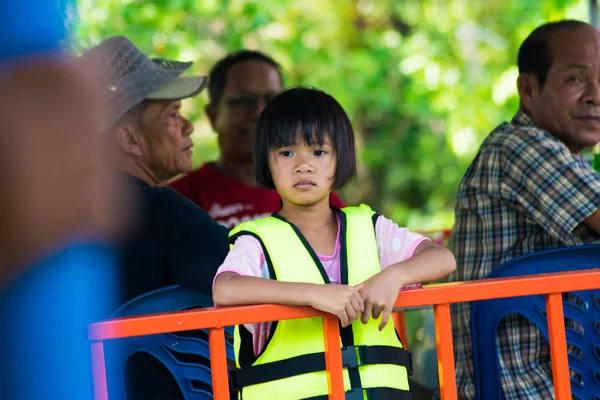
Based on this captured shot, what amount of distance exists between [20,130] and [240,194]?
2.95 metres

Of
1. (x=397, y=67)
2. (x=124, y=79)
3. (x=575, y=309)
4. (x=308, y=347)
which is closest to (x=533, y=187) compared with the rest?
(x=575, y=309)

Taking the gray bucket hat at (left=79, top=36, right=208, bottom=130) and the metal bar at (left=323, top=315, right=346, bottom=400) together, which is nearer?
the metal bar at (left=323, top=315, right=346, bottom=400)

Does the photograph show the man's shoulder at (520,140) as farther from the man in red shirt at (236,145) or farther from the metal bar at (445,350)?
the man in red shirt at (236,145)

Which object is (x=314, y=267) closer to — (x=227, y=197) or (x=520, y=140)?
(x=520, y=140)

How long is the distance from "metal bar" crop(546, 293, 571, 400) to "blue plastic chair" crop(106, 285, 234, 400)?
0.99 metres

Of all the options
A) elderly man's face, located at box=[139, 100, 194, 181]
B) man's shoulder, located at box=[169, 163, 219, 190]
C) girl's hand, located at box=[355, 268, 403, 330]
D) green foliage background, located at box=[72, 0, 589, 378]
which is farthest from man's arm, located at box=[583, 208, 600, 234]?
green foliage background, located at box=[72, 0, 589, 378]

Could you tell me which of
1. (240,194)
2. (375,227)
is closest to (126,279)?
(375,227)

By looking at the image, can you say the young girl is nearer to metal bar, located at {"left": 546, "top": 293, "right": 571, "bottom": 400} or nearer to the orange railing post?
metal bar, located at {"left": 546, "top": 293, "right": 571, "bottom": 400}

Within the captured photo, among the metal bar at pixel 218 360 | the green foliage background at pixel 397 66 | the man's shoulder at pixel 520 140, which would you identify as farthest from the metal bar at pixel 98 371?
the green foliage background at pixel 397 66

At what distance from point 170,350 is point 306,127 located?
777mm

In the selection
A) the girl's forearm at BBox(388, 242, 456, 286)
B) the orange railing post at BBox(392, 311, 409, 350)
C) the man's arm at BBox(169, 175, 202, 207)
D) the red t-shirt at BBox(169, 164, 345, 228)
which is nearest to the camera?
the girl's forearm at BBox(388, 242, 456, 286)

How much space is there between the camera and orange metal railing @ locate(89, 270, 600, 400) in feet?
6.79

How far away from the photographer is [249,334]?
237 cm

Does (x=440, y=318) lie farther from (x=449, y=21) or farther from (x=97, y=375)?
(x=449, y=21)
